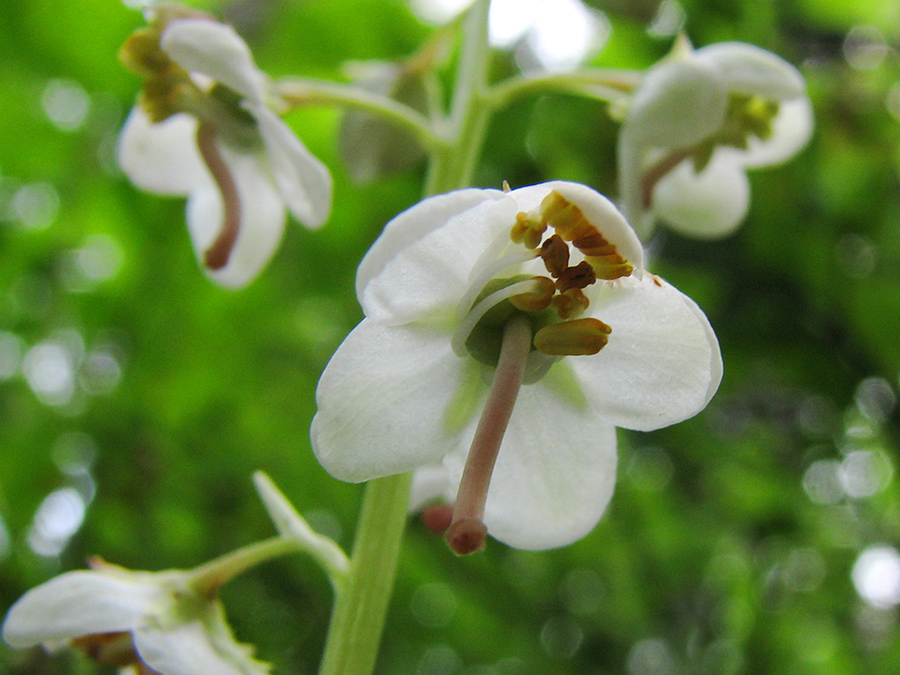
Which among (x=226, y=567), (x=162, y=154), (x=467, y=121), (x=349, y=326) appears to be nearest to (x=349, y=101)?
(x=467, y=121)

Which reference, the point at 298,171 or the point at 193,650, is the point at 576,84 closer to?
the point at 298,171

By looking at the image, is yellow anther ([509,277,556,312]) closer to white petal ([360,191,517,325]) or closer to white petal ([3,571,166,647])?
white petal ([360,191,517,325])

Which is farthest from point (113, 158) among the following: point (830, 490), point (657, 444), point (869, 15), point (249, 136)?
point (830, 490)

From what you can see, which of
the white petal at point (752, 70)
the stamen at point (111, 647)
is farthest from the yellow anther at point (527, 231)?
the stamen at point (111, 647)

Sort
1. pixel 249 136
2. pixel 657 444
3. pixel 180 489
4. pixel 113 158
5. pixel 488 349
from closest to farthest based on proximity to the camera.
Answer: pixel 488 349 → pixel 249 136 → pixel 180 489 → pixel 113 158 → pixel 657 444

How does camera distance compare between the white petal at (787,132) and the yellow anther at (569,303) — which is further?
the white petal at (787,132)

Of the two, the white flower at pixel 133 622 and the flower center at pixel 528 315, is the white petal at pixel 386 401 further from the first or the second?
the white flower at pixel 133 622

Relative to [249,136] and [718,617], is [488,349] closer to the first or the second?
[249,136]
